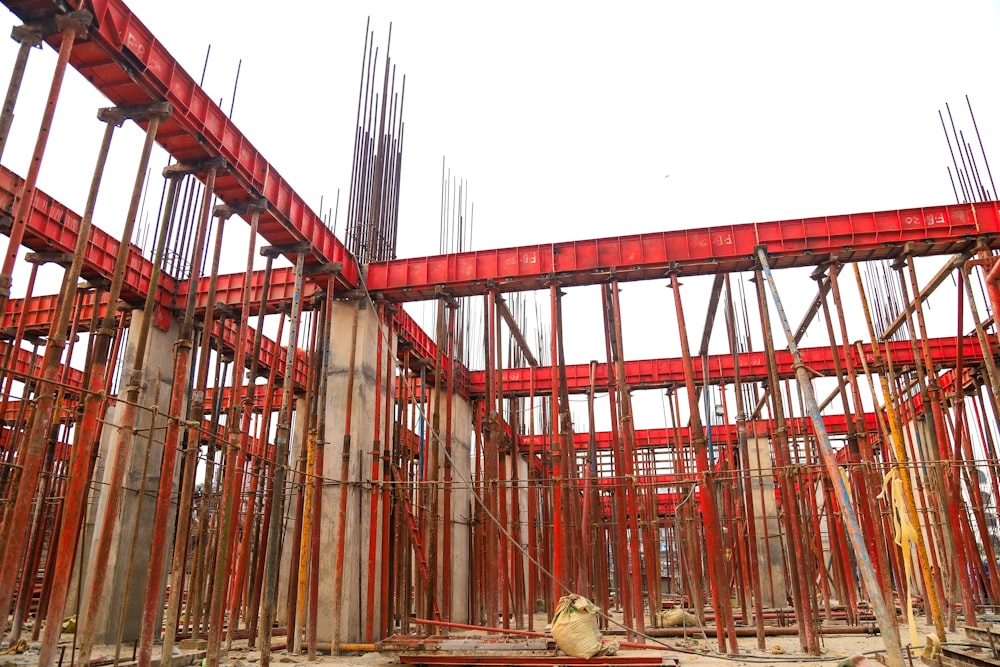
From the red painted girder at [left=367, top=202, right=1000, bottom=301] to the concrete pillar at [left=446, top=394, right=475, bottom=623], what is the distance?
4.86m

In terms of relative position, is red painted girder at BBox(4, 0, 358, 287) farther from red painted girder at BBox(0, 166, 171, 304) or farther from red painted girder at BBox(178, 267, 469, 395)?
red painted girder at BBox(0, 166, 171, 304)

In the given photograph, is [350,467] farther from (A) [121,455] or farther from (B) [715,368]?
(B) [715,368]

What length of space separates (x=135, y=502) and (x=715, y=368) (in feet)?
51.1

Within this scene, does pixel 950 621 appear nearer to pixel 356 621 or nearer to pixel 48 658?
pixel 356 621

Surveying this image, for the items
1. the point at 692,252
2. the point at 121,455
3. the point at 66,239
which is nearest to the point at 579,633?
the point at 121,455

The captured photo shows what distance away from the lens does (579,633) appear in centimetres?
994

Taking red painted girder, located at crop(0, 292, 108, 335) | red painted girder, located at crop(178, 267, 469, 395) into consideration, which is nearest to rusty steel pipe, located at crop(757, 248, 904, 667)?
red painted girder, located at crop(178, 267, 469, 395)

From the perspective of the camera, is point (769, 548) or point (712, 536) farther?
point (769, 548)

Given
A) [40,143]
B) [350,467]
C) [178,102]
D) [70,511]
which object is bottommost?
[70,511]

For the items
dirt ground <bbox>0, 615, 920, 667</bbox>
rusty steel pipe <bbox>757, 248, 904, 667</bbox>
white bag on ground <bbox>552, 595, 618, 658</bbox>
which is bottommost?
dirt ground <bbox>0, 615, 920, 667</bbox>

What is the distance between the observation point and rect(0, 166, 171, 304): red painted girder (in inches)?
456

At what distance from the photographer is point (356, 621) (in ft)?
42.9

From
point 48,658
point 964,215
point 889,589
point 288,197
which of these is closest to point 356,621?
point 48,658

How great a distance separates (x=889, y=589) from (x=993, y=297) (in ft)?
20.8
